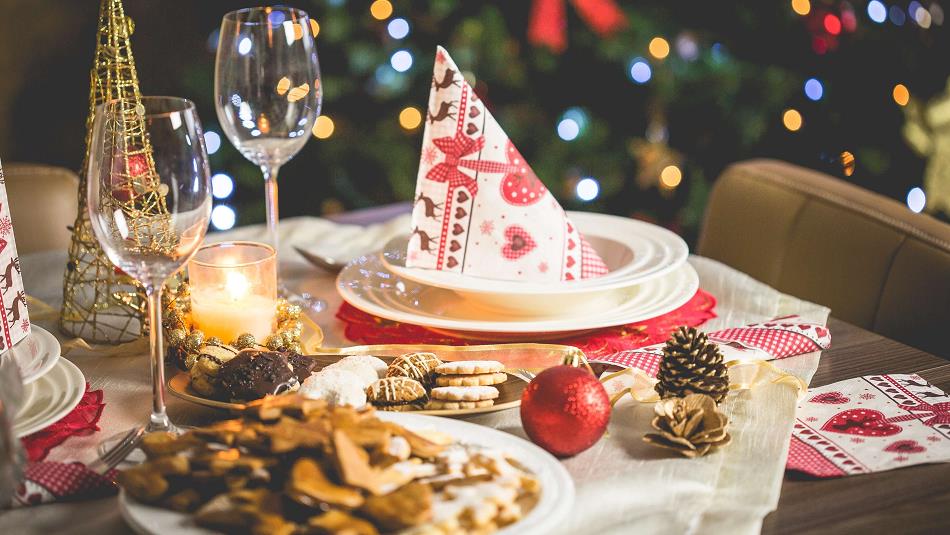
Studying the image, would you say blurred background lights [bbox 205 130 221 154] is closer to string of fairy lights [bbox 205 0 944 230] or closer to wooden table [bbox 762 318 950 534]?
string of fairy lights [bbox 205 0 944 230]

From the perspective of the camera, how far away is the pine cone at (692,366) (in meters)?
0.83

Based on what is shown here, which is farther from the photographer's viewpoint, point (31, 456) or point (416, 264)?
point (416, 264)

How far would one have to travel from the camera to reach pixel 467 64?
262cm

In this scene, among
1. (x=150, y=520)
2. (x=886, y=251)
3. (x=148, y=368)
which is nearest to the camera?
(x=150, y=520)

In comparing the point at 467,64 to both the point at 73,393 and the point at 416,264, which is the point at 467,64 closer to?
the point at 416,264

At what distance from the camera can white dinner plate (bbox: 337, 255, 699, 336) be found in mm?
982

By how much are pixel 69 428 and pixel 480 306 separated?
436mm

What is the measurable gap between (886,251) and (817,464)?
0.70 m

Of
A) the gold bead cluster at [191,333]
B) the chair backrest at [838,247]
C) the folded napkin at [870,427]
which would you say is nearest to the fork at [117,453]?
the gold bead cluster at [191,333]

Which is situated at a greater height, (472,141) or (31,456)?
(472,141)

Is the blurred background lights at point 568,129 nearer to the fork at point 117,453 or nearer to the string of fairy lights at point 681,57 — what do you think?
the string of fairy lights at point 681,57

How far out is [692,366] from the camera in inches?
32.6

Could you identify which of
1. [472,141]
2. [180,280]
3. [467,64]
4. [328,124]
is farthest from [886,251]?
[328,124]

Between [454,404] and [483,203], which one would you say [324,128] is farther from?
[454,404]
